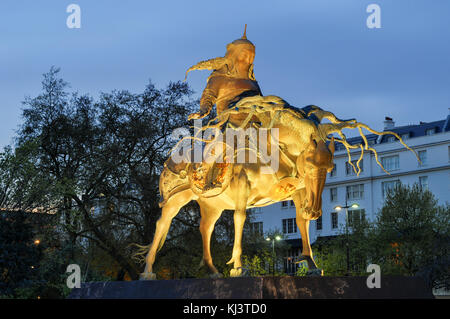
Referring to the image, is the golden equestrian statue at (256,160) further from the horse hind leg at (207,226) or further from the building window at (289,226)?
the building window at (289,226)

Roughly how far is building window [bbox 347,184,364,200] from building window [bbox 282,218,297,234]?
6652 mm

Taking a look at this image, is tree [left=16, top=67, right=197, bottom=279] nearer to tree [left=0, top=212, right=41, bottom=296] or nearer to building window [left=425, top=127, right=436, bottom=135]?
tree [left=0, top=212, right=41, bottom=296]

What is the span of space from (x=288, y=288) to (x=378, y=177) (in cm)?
5924

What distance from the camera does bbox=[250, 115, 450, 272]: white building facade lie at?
6475cm

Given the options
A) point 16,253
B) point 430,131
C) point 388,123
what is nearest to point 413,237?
point 430,131

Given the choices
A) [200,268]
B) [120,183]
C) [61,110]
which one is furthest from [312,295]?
[61,110]

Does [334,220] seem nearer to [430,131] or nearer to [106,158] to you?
[430,131]

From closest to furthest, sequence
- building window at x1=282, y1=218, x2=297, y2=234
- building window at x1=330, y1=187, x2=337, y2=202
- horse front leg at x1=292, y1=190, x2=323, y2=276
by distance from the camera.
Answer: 1. horse front leg at x1=292, y1=190, x2=323, y2=276
2. building window at x1=330, y1=187, x2=337, y2=202
3. building window at x1=282, y1=218, x2=297, y2=234

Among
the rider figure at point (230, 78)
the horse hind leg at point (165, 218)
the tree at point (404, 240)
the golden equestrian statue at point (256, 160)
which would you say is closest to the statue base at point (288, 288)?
the golden equestrian statue at point (256, 160)

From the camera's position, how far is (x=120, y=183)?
108ft

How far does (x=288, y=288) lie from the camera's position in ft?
35.0

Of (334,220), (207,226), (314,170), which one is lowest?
(207,226)

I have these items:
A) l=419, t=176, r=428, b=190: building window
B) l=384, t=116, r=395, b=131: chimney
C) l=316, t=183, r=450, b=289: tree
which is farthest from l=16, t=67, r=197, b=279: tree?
l=384, t=116, r=395, b=131: chimney

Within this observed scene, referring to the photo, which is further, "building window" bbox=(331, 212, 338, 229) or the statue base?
"building window" bbox=(331, 212, 338, 229)
